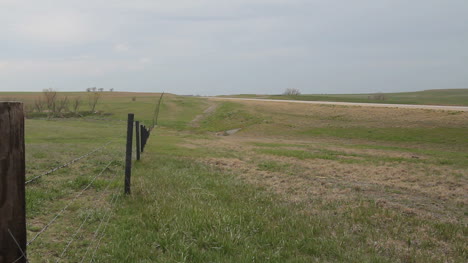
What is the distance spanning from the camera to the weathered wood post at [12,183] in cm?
248

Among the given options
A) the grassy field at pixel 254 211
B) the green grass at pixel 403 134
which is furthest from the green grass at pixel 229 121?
the grassy field at pixel 254 211

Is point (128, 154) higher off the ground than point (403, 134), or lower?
higher

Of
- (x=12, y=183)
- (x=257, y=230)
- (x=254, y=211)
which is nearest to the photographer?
(x=12, y=183)

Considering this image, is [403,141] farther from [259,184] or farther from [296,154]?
[259,184]

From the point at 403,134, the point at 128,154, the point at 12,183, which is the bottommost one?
the point at 403,134

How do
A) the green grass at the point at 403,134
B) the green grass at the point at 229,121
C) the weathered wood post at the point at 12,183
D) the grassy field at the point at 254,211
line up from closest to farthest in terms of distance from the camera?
1. the weathered wood post at the point at 12,183
2. the grassy field at the point at 254,211
3. the green grass at the point at 403,134
4. the green grass at the point at 229,121

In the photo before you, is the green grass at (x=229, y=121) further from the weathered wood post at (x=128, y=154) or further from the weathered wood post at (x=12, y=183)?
the weathered wood post at (x=12, y=183)

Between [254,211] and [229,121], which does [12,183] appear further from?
[229,121]

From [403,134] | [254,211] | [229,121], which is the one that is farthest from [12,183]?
[229,121]

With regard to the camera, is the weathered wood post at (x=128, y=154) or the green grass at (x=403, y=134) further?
the green grass at (x=403, y=134)

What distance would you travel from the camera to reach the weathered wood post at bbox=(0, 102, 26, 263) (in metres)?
2.48

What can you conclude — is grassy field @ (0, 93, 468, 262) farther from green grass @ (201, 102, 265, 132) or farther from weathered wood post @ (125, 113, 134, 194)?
green grass @ (201, 102, 265, 132)

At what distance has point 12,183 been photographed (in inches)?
102

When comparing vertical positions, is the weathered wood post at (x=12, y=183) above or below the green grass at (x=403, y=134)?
above
